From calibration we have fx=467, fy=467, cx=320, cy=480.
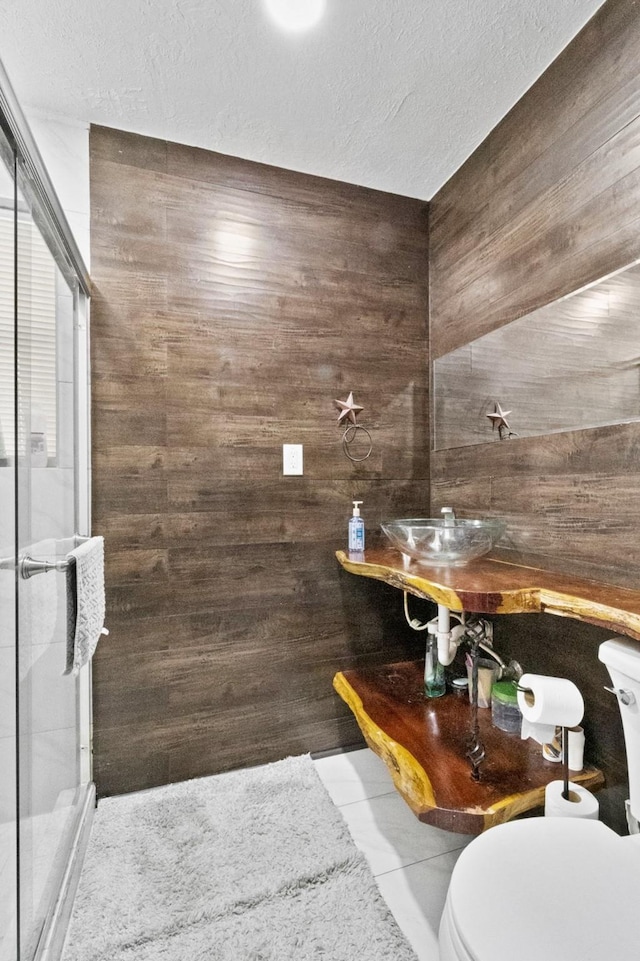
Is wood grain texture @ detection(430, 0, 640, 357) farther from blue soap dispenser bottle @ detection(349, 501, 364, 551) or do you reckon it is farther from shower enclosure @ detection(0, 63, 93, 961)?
shower enclosure @ detection(0, 63, 93, 961)

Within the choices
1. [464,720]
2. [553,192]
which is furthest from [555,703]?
[553,192]

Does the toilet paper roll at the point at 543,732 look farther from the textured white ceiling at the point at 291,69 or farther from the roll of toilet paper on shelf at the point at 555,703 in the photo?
the textured white ceiling at the point at 291,69

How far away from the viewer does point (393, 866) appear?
52.7 inches

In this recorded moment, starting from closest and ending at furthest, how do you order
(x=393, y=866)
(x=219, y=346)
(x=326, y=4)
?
(x=326, y=4) → (x=393, y=866) → (x=219, y=346)

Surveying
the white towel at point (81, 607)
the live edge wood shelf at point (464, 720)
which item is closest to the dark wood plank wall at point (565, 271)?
the live edge wood shelf at point (464, 720)

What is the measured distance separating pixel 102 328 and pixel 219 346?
40 centimetres

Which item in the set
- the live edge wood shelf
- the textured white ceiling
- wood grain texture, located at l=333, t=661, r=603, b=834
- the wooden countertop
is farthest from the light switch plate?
the textured white ceiling

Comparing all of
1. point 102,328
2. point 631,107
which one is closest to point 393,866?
point 102,328

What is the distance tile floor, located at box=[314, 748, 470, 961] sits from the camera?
1189 mm

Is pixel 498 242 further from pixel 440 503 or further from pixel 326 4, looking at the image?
pixel 440 503

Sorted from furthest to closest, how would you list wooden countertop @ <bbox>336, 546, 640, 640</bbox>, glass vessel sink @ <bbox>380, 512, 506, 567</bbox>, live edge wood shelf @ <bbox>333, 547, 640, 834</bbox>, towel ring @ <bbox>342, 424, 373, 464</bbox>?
towel ring @ <bbox>342, 424, 373, 464</bbox> → glass vessel sink @ <bbox>380, 512, 506, 567</bbox> → live edge wood shelf @ <bbox>333, 547, 640, 834</bbox> → wooden countertop @ <bbox>336, 546, 640, 640</bbox>

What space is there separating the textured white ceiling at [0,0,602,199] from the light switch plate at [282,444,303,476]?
3.58 ft

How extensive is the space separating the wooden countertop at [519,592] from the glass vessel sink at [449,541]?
4 centimetres

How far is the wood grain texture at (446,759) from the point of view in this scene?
1.12 m
